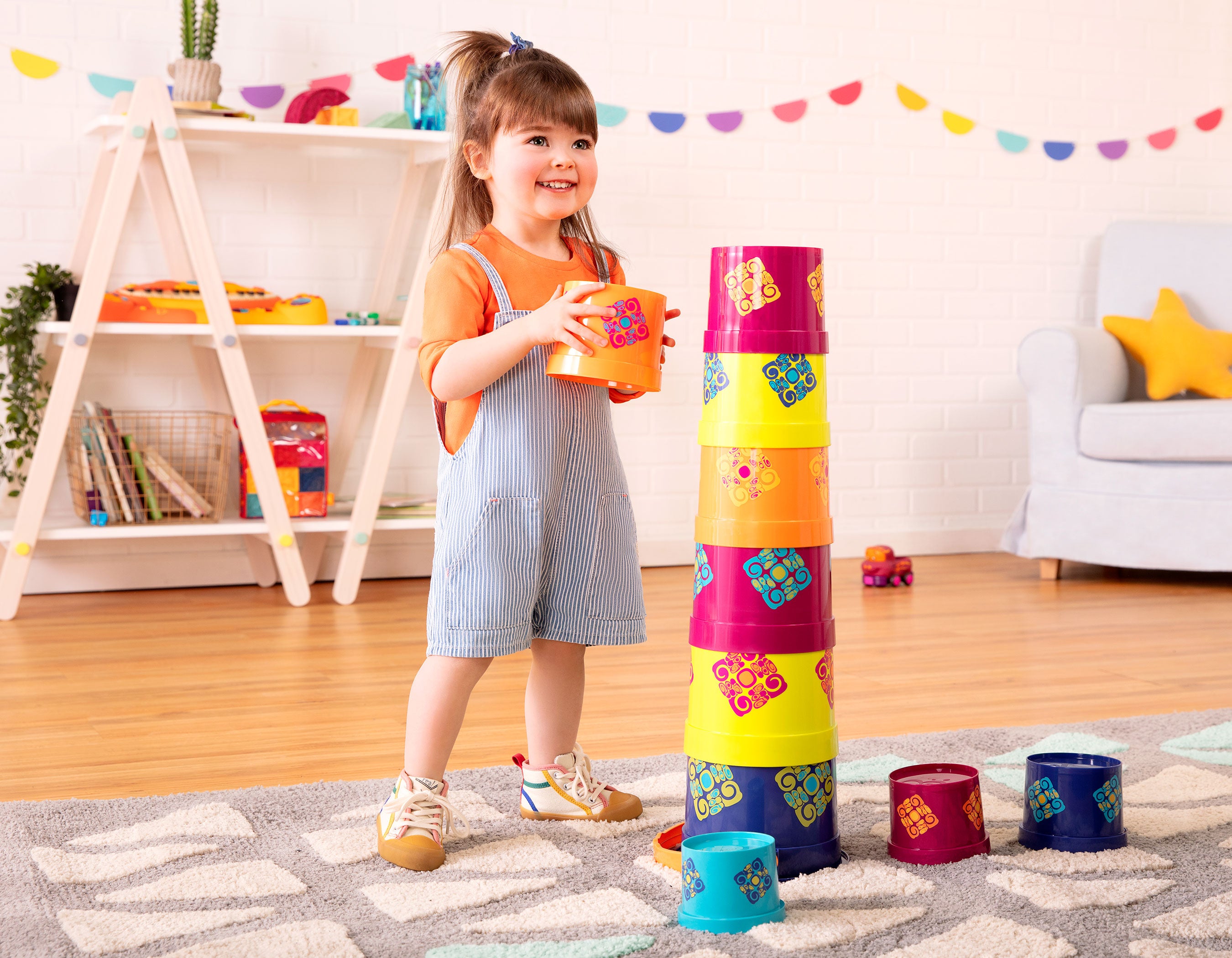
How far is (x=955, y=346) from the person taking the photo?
3.65 meters

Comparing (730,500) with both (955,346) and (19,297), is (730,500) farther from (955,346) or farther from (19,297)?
(955,346)

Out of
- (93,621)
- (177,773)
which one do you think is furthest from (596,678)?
(93,621)

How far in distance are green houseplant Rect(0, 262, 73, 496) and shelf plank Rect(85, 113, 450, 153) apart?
343mm

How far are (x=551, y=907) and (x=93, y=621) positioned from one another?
1834mm

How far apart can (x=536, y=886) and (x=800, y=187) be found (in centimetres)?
269

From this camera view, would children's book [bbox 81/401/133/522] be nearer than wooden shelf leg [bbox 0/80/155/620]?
No

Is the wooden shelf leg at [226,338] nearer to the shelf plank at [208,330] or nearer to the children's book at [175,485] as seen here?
the shelf plank at [208,330]

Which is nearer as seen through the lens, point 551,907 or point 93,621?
point 551,907

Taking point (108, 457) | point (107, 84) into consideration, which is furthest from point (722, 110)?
point (108, 457)

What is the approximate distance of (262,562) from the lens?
10.0 ft

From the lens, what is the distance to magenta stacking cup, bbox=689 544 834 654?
3.67 ft

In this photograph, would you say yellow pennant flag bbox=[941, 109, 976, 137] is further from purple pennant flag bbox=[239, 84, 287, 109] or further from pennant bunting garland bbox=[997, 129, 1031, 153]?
purple pennant flag bbox=[239, 84, 287, 109]

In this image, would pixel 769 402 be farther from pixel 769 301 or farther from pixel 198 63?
pixel 198 63

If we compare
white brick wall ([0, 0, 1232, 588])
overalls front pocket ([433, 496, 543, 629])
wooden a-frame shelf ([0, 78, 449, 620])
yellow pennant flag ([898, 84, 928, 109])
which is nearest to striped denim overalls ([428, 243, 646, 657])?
overalls front pocket ([433, 496, 543, 629])
